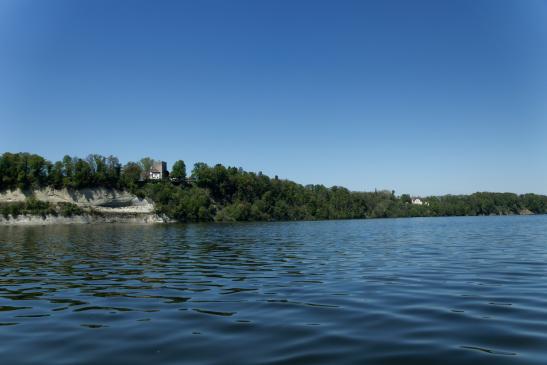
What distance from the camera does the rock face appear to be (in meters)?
163

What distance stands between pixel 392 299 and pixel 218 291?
282 inches

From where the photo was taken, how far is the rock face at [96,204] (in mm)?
162750

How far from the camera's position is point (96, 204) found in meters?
177

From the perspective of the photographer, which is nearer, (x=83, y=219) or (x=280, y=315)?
(x=280, y=315)

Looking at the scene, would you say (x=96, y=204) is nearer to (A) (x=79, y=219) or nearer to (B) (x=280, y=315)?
(A) (x=79, y=219)

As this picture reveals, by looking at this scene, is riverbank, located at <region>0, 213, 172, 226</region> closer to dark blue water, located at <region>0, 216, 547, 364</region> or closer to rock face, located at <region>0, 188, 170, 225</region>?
rock face, located at <region>0, 188, 170, 225</region>

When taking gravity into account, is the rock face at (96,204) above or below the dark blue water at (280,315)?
above

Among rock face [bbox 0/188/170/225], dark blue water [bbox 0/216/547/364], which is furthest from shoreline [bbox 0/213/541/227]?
dark blue water [bbox 0/216/547/364]

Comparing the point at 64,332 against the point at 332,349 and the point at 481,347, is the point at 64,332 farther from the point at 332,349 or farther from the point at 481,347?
the point at 481,347

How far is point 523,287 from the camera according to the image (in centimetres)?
1722

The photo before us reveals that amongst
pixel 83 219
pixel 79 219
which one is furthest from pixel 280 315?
pixel 83 219

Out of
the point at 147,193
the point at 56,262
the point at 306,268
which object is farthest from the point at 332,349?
the point at 147,193

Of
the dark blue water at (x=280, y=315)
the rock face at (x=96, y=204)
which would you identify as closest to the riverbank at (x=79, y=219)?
the rock face at (x=96, y=204)

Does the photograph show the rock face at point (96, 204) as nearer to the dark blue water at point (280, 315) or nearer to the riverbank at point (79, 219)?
the riverbank at point (79, 219)
